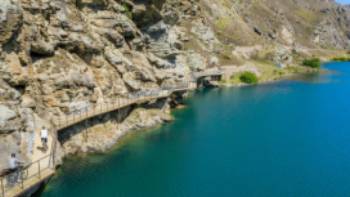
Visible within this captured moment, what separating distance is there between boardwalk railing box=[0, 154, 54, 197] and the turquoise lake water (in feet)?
15.2

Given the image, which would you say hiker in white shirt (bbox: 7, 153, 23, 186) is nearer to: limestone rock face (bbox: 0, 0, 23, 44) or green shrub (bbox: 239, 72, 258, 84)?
limestone rock face (bbox: 0, 0, 23, 44)

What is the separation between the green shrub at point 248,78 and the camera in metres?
107

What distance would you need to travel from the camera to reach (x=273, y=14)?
652ft

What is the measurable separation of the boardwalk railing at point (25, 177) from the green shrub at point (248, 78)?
8069 centimetres

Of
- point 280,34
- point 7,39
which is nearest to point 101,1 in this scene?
point 7,39

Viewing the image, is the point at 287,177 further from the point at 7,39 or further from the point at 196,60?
the point at 196,60

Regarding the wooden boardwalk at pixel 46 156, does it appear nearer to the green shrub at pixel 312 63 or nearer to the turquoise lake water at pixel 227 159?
the turquoise lake water at pixel 227 159

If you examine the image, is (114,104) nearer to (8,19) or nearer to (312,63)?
(8,19)

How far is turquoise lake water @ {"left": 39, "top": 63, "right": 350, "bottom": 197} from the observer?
3803 centimetres

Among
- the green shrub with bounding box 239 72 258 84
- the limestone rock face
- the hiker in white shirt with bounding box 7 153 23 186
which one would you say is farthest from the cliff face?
the green shrub with bounding box 239 72 258 84

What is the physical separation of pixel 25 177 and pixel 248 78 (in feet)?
278

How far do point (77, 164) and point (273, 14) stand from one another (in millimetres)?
176966

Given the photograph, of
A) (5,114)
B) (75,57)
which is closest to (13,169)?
(5,114)

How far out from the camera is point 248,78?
106938mm
